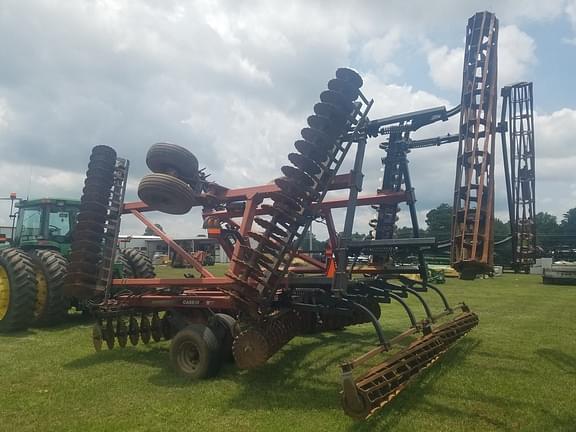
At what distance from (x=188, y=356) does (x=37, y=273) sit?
486cm

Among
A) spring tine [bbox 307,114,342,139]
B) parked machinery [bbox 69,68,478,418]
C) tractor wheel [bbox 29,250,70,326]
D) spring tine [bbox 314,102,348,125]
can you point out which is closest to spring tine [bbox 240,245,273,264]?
parked machinery [bbox 69,68,478,418]

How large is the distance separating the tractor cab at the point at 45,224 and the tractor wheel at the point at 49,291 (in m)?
1.36

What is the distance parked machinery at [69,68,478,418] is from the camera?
205 inches

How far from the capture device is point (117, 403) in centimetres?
471

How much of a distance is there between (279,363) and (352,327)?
3.14 meters

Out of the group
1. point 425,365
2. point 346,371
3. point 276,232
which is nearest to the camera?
point 346,371

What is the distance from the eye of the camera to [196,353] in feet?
18.8

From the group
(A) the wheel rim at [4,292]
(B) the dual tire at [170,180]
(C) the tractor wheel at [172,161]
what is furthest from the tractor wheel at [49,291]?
(C) the tractor wheel at [172,161]

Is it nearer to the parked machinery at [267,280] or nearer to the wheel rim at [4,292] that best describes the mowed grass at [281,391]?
the parked machinery at [267,280]

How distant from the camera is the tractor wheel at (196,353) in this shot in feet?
17.9

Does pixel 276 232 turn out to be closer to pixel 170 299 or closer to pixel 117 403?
pixel 170 299

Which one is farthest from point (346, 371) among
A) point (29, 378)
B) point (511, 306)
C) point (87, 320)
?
point (511, 306)

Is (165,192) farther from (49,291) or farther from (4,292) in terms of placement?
(4,292)

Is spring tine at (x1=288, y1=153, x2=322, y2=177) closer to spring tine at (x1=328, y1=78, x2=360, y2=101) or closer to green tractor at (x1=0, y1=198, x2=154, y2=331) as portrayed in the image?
spring tine at (x1=328, y1=78, x2=360, y2=101)
